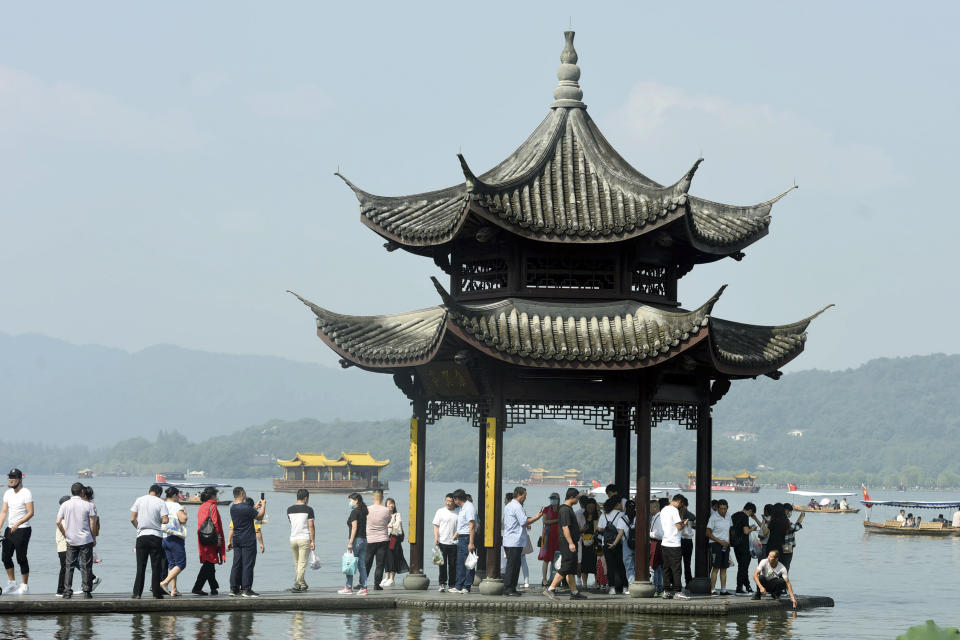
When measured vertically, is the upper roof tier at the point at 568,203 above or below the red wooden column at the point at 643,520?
above

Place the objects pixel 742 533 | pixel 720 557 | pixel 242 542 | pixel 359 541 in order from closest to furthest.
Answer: pixel 242 542, pixel 359 541, pixel 742 533, pixel 720 557

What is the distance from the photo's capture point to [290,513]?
24797mm

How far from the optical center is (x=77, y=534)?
22.3 meters

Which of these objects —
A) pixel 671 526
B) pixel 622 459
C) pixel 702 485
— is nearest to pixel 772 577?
pixel 702 485

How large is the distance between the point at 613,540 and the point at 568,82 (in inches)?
341

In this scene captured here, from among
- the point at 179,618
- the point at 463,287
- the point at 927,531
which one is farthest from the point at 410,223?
the point at 927,531

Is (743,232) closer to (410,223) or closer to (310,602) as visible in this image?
(410,223)

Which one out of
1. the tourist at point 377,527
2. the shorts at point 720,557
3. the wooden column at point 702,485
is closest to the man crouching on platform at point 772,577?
the shorts at point 720,557

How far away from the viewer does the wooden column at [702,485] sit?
25672mm

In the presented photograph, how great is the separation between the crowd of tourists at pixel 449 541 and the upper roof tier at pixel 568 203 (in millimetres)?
4533

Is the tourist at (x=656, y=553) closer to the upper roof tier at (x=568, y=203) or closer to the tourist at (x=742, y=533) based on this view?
the tourist at (x=742, y=533)

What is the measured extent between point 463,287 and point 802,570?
131ft

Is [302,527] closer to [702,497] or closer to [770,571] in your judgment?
[702,497]

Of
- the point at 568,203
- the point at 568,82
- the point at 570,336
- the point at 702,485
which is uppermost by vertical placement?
the point at 568,82
